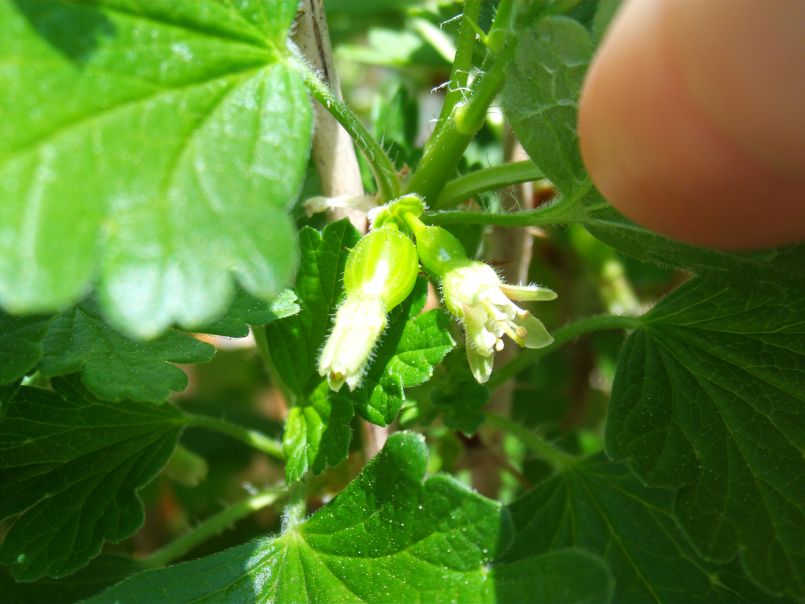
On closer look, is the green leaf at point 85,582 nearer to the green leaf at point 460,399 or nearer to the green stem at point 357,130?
the green leaf at point 460,399

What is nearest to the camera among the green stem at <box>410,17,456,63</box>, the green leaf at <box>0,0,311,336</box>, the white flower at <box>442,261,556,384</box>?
the green leaf at <box>0,0,311,336</box>

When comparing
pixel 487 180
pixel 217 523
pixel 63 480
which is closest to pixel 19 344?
pixel 63 480

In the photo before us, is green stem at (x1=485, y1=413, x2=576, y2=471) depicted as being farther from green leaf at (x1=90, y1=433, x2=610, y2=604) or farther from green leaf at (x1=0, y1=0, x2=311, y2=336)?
green leaf at (x1=0, y1=0, x2=311, y2=336)

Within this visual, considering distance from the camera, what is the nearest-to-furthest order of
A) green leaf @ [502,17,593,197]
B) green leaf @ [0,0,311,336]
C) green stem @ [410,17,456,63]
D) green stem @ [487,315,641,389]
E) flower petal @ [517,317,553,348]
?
green leaf @ [0,0,311,336] < green leaf @ [502,17,593,197] < flower petal @ [517,317,553,348] < green stem @ [487,315,641,389] < green stem @ [410,17,456,63]

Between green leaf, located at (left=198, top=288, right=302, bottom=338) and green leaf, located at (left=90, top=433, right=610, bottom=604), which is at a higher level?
green leaf, located at (left=198, top=288, right=302, bottom=338)

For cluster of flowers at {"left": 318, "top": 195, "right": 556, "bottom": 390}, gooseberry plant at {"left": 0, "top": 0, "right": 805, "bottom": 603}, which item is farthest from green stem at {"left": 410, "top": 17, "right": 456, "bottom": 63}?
cluster of flowers at {"left": 318, "top": 195, "right": 556, "bottom": 390}

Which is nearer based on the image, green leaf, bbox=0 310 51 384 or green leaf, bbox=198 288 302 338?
green leaf, bbox=0 310 51 384
